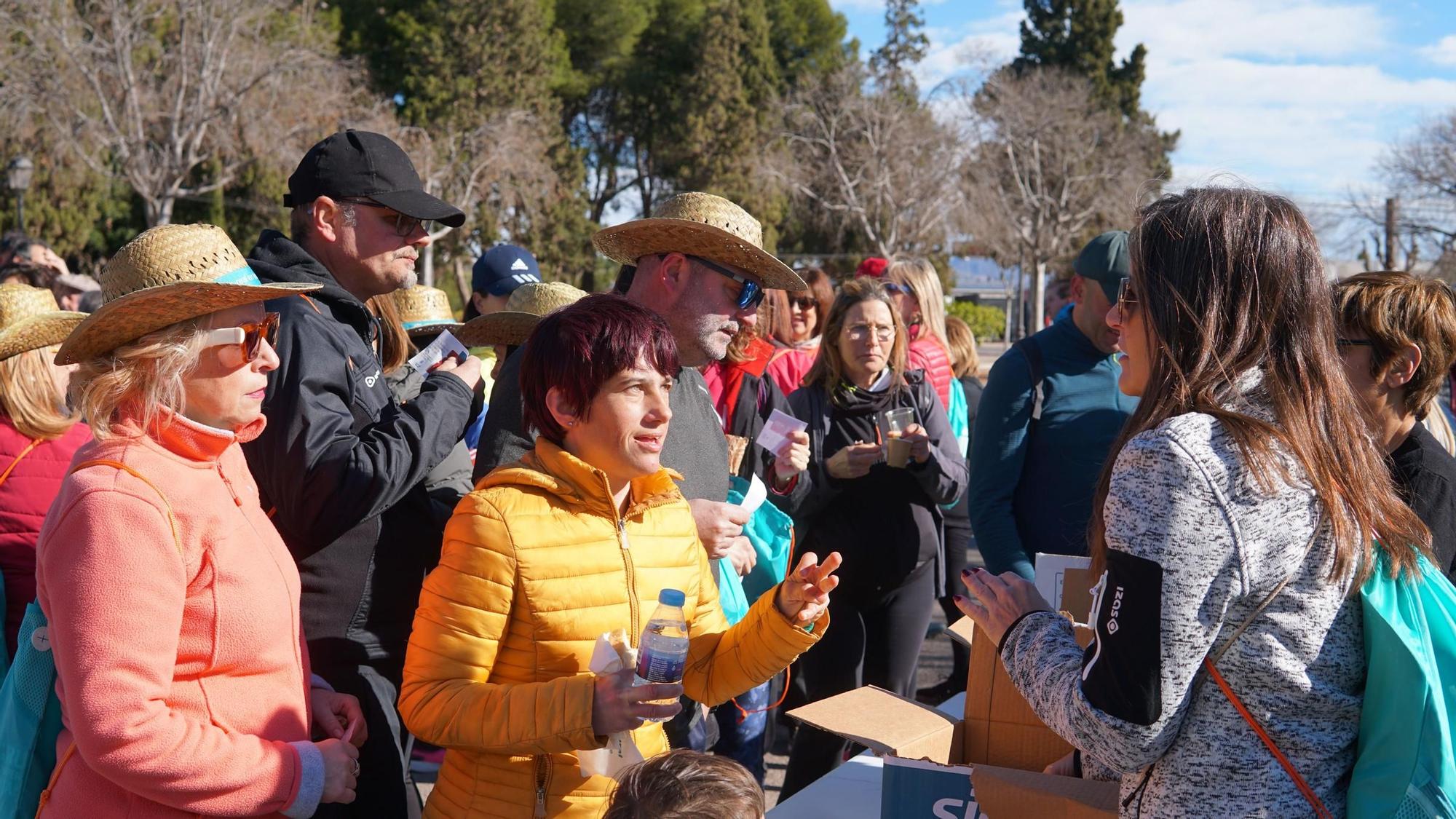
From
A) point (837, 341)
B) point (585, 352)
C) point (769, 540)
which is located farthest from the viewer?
point (837, 341)

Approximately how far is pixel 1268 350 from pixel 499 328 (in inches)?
122

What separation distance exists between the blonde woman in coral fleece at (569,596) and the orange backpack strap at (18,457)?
169 centimetres

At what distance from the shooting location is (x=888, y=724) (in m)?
2.55

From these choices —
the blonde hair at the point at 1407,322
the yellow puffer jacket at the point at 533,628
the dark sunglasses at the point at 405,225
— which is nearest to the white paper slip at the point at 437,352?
the dark sunglasses at the point at 405,225

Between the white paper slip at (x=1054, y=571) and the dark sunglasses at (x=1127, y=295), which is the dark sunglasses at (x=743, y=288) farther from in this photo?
the dark sunglasses at (x=1127, y=295)

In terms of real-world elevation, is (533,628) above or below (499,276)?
below

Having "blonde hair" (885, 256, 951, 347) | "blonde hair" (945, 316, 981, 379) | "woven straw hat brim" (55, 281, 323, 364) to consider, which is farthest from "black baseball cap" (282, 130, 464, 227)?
"blonde hair" (945, 316, 981, 379)

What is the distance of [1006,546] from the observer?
369 cm

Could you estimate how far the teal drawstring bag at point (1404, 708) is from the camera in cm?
168

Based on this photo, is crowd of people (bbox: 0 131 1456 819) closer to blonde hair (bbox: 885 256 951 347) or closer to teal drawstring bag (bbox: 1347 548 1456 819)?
teal drawstring bag (bbox: 1347 548 1456 819)

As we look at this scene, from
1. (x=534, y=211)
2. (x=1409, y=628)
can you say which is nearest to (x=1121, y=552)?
(x=1409, y=628)

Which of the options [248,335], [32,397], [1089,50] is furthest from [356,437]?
[1089,50]

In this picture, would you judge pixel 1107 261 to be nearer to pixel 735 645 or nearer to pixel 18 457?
pixel 735 645

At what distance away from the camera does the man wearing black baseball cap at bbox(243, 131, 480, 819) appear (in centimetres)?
250
